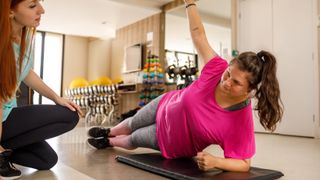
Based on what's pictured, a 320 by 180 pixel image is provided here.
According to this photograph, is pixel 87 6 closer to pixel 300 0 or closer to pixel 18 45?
pixel 300 0

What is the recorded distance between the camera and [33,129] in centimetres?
142

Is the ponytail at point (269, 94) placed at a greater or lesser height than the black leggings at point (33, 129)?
greater

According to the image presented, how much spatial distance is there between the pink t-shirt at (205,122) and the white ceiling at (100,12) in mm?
3846

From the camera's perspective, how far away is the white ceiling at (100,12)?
5480 millimetres

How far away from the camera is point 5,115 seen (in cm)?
133

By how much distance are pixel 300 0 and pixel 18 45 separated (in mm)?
3793

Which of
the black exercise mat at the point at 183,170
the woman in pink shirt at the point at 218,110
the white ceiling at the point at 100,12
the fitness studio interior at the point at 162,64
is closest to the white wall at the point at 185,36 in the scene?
the fitness studio interior at the point at 162,64

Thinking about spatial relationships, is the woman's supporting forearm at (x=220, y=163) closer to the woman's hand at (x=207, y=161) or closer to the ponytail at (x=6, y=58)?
the woman's hand at (x=207, y=161)

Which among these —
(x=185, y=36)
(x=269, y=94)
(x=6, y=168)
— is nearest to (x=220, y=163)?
(x=269, y=94)

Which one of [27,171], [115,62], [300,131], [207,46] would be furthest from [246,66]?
[115,62]

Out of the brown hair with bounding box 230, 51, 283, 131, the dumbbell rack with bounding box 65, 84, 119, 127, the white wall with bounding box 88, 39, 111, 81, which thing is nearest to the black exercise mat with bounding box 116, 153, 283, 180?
the brown hair with bounding box 230, 51, 283, 131

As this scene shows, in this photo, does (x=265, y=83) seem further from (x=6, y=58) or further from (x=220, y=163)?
(x=6, y=58)

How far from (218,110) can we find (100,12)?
18.5 ft

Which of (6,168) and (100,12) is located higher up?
(100,12)
